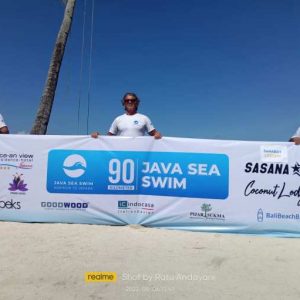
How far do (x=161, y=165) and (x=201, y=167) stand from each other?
64 cm

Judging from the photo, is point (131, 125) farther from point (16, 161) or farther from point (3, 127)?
point (3, 127)

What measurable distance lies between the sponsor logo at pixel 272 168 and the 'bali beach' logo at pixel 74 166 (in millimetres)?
2614

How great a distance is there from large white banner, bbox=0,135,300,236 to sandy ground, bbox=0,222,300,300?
11.4 inches

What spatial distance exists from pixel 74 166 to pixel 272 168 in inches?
124

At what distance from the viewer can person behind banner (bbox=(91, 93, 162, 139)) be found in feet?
18.4

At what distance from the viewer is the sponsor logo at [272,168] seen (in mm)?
5119

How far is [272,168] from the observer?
5.16 m

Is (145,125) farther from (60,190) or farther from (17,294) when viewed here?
(17,294)

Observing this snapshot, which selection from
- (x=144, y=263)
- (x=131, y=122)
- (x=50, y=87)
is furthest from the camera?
(x=50, y=87)

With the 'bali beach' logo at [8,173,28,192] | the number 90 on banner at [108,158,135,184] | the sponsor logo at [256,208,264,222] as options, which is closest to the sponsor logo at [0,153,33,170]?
the 'bali beach' logo at [8,173,28,192]

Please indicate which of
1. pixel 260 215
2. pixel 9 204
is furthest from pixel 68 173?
pixel 260 215

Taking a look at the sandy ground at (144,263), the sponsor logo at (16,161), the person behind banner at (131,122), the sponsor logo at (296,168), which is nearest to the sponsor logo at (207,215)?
the sandy ground at (144,263)

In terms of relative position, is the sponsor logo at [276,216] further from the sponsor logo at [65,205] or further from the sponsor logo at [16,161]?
the sponsor logo at [16,161]

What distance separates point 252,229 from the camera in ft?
16.5
